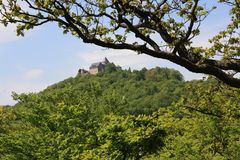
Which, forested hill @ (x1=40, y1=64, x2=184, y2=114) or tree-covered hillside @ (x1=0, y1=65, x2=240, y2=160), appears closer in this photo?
tree-covered hillside @ (x1=0, y1=65, x2=240, y2=160)

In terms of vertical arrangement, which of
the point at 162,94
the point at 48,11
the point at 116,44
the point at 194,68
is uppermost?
the point at 48,11

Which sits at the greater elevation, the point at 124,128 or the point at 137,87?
the point at 124,128

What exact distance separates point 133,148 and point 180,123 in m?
16.3

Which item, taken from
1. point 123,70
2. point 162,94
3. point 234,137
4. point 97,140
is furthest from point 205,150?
point 123,70

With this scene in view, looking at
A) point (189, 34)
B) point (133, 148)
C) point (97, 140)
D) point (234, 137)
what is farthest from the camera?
point (234, 137)

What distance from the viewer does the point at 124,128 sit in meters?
18.3

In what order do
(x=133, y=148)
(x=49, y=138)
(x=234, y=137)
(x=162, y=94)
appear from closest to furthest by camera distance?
(x=133, y=148)
(x=49, y=138)
(x=234, y=137)
(x=162, y=94)

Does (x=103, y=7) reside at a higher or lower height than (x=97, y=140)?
higher

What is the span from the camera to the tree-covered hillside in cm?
1803

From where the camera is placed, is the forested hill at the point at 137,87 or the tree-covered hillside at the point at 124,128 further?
the forested hill at the point at 137,87

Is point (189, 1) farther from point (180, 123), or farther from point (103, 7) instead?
point (180, 123)

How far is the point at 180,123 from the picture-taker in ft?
110

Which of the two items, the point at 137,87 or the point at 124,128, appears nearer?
the point at 124,128

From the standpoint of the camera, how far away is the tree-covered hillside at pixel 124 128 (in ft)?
59.2
